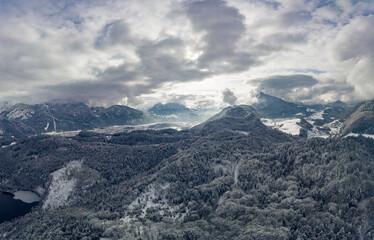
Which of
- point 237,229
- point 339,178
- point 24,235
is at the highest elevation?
point 339,178

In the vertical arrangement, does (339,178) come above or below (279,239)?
above

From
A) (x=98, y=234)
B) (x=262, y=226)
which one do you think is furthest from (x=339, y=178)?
(x=98, y=234)

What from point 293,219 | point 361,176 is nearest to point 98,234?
point 293,219

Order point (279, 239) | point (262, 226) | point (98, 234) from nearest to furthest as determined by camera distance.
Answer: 1. point (279, 239)
2. point (262, 226)
3. point (98, 234)

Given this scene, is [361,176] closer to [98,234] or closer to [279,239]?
[279,239]

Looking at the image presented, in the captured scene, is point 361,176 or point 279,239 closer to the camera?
point 279,239

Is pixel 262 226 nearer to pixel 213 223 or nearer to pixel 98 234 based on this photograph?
pixel 213 223

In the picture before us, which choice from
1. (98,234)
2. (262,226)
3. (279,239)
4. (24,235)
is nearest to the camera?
(279,239)

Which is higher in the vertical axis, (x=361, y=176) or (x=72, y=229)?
(x=361, y=176)

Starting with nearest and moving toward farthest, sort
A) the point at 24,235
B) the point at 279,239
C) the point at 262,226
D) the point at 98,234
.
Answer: the point at 279,239 → the point at 262,226 → the point at 98,234 → the point at 24,235
